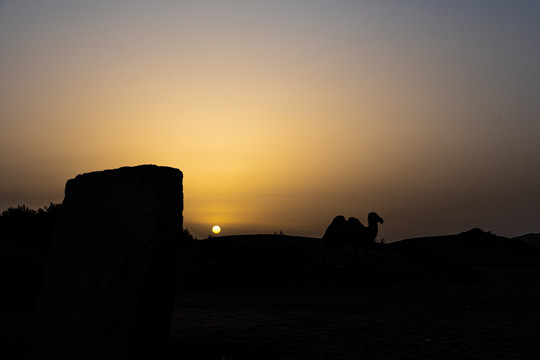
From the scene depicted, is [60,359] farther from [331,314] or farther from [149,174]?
[331,314]

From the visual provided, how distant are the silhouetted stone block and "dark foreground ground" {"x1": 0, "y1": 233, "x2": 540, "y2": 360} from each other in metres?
1.23

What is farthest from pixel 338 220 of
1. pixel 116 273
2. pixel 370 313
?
pixel 116 273

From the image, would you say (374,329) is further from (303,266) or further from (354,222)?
(303,266)

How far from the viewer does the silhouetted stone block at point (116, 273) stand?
5.65m

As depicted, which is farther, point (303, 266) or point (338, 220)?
point (303, 266)

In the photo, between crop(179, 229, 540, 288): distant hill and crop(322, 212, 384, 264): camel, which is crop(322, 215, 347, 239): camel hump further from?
crop(179, 229, 540, 288): distant hill

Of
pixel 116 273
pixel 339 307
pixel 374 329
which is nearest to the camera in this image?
pixel 116 273

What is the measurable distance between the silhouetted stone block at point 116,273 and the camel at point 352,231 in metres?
12.6

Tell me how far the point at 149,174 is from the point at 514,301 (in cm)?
1040

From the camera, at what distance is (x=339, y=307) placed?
12.5 m

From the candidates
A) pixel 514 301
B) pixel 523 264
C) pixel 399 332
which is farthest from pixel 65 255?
pixel 523 264

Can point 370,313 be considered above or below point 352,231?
below

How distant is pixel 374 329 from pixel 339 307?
3930mm

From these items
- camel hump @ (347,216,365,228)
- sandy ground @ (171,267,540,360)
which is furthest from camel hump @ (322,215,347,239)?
sandy ground @ (171,267,540,360)
